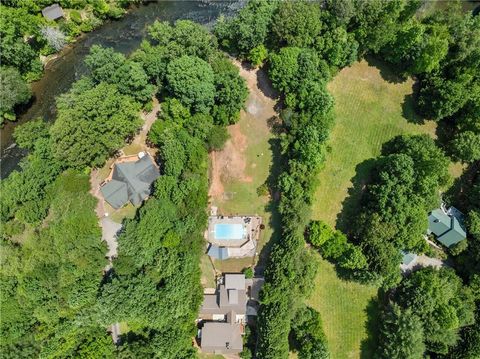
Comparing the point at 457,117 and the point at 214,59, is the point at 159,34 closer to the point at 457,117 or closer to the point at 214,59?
the point at 214,59

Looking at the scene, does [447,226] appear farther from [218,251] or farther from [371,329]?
[218,251]

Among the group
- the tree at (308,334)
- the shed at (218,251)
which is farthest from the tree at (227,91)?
the tree at (308,334)

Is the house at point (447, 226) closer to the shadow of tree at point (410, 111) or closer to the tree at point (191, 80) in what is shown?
the shadow of tree at point (410, 111)

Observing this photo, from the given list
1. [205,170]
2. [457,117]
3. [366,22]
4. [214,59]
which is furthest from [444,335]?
[214,59]

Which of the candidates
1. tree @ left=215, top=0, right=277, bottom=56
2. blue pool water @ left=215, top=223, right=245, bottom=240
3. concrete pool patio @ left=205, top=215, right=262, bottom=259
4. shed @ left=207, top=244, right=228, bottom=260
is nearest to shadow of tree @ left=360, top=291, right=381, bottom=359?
concrete pool patio @ left=205, top=215, right=262, bottom=259

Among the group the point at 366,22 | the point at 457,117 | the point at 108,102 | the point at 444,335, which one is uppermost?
the point at 366,22

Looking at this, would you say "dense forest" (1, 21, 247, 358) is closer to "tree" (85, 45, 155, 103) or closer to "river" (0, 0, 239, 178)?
"tree" (85, 45, 155, 103)
